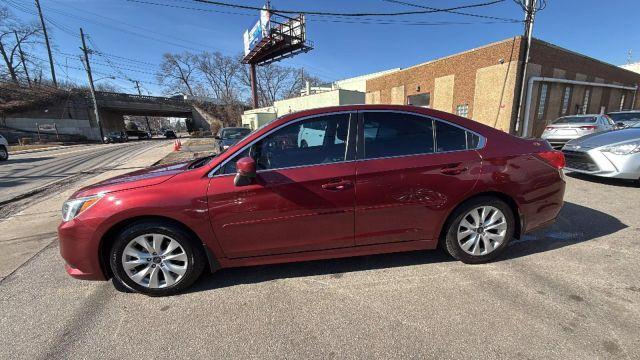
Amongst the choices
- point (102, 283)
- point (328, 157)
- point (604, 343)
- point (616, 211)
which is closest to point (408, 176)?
point (328, 157)

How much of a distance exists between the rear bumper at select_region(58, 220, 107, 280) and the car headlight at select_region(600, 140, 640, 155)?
8.02 meters

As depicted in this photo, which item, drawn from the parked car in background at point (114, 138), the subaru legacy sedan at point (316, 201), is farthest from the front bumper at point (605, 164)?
the parked car in background at point (114, 138)

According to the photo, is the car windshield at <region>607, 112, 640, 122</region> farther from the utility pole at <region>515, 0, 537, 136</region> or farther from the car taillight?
the car taillight

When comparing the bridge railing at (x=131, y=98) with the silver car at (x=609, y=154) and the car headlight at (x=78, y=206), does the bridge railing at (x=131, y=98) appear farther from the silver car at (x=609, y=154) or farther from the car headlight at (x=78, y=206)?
the silver car at (x=609, y=154)

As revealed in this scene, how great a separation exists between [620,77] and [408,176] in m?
32.6

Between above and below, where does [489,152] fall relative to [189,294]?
above

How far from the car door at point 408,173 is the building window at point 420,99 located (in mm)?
19101

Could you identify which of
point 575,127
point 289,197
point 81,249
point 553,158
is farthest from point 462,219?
point 575,127

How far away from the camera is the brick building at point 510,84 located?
15.1 metres

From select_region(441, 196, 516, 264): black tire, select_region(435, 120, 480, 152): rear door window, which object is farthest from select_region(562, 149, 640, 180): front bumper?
select_region(435, 120, 480, 152): rear door window

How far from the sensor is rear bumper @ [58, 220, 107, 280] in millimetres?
2500

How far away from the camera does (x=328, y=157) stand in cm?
268

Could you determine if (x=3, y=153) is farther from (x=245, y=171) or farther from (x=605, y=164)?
(x=605, y=164)

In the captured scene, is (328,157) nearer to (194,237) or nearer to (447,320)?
(194,237)
